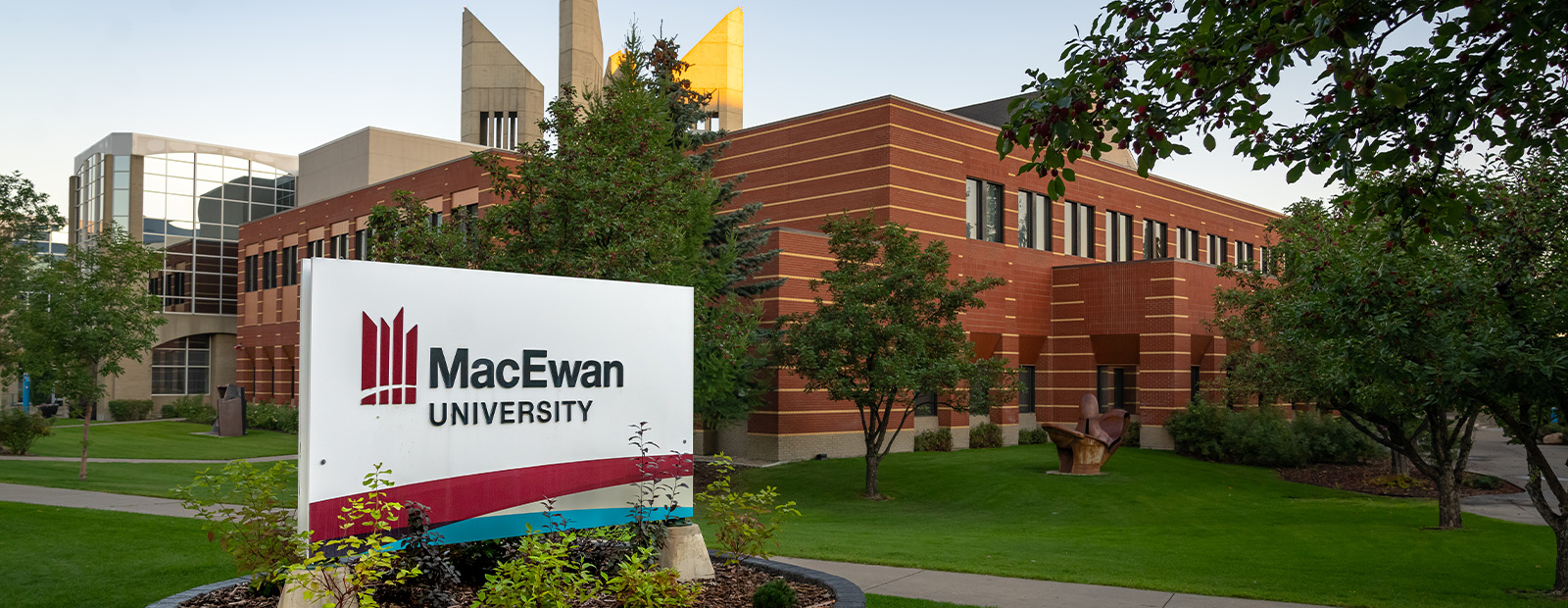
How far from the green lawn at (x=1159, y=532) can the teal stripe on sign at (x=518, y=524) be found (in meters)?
5.45

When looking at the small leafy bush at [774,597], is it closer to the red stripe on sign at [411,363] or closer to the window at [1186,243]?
the red stripe on sign at [411,363]

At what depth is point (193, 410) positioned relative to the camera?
190 ft

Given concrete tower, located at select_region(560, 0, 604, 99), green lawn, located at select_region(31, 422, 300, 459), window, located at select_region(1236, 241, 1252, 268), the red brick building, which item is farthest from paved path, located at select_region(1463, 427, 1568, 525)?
concrete tower, located at select_region(560, 0, 604, 99)

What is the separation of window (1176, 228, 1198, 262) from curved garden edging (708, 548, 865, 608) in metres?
43.7

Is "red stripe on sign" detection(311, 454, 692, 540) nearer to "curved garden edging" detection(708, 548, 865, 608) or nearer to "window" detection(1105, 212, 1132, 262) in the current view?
"curved garden edging" detection(708, 548, 865, 608)

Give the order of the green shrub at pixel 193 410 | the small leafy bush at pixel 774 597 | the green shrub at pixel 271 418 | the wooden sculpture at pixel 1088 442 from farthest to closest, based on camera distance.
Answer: the green shrub at pixel 193 410 < the green shrub at pixel 271 418 < the wooden sculpture at pixel 1088 442 < the small leafy bush at pixel 774 597

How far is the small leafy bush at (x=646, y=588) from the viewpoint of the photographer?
7527mm

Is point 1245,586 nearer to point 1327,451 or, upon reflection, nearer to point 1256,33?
point 1256,33

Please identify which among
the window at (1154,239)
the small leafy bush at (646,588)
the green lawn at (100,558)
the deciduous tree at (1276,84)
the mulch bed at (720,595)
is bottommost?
the green lawn at (100,558)

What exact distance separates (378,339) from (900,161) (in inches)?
1128

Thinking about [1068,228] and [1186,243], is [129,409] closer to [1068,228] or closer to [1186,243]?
[1068,228]

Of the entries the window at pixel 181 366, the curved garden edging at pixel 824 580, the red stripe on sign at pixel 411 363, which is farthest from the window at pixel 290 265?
the red stripe on sign at pixel 411 363

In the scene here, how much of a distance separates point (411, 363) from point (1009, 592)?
6927 millimetres

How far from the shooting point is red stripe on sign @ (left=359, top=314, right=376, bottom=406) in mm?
7449
